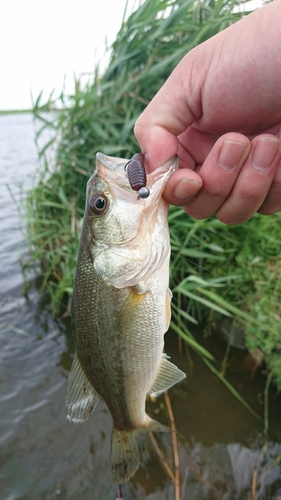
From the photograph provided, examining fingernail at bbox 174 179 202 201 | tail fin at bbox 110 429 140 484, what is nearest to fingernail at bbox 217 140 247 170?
fingernail at bbox 174 179 202 201

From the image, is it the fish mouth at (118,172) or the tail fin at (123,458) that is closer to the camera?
the fish mouth at (118,172)

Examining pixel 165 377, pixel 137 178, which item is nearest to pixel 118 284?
pixel 137 178

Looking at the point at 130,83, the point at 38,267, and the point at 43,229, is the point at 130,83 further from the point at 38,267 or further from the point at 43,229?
the point at 38,267

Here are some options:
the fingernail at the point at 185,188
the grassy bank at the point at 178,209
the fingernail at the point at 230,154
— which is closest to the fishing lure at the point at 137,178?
the fingernail at the point at 185,188

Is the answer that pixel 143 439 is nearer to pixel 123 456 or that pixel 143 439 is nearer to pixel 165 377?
pixel 123 456

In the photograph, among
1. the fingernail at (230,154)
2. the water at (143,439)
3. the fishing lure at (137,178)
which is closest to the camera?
the fishing lure at (137,178)

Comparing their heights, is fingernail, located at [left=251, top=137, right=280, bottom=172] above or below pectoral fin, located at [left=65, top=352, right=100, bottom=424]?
above

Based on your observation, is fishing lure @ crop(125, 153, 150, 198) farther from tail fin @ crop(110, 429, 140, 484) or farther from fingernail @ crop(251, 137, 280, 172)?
tail fin @ crop(110, 429, 140, 484)

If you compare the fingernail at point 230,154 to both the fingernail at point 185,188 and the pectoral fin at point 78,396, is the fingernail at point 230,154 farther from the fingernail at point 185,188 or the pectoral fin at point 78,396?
the pectoral fin at point 78,396
